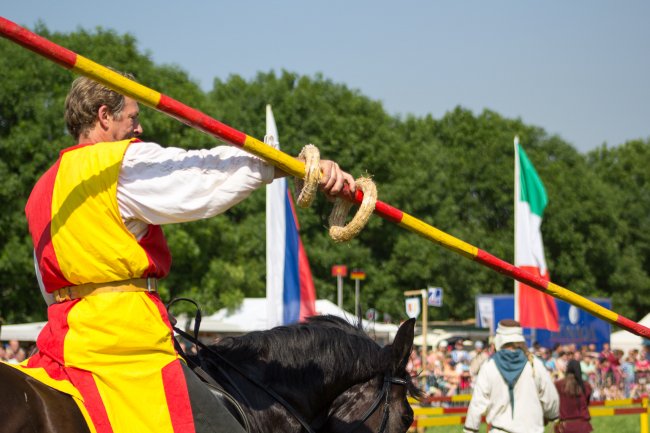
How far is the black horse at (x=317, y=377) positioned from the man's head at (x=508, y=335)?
208 inches

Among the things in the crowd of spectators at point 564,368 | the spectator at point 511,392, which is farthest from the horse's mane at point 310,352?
the crowd of spectators at point 564,368

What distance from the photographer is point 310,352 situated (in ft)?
14.1

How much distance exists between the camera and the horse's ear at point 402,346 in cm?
429

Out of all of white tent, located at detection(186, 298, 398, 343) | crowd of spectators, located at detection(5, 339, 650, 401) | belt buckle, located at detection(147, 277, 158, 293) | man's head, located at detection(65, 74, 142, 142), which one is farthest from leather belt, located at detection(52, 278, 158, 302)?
white tent, located at detection(186, 298, 398, 343)

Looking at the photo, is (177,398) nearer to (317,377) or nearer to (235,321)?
(317,377)

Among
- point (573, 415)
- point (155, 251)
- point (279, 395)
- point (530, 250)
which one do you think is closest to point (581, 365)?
point (530, 250)

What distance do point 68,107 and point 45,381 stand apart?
1006 millimetres

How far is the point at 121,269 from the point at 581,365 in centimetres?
1963

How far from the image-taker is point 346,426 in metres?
4.32

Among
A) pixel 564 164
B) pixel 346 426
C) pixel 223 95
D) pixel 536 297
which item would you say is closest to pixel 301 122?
pixel 223 95

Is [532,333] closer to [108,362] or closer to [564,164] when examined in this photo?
[108,362]

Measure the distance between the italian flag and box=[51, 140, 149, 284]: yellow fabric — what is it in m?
16.3

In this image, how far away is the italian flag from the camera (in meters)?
20.1

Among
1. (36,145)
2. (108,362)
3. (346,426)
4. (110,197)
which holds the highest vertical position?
(36,145)
